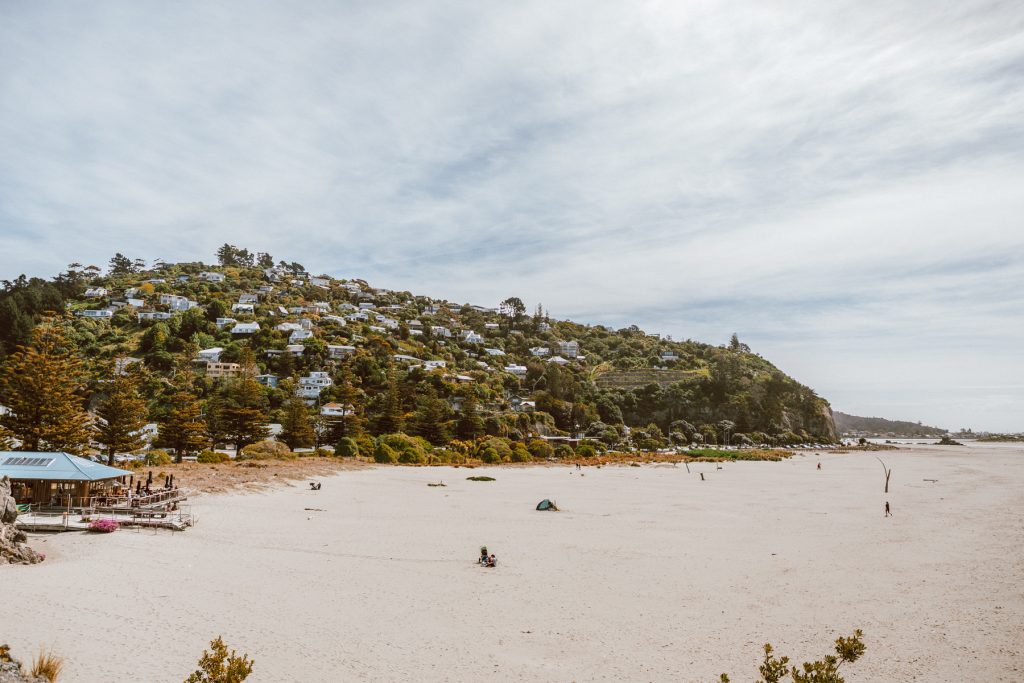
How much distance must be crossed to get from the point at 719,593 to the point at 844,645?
269 inches

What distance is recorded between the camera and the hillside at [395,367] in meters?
72.3

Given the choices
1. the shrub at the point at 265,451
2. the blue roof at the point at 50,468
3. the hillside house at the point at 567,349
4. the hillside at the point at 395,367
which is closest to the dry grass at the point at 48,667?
the blue roof at the point at 50,468

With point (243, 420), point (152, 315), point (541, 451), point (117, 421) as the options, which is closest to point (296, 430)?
point (243, 420)

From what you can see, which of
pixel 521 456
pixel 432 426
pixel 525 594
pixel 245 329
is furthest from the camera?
pixel 245 329

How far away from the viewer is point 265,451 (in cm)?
4534

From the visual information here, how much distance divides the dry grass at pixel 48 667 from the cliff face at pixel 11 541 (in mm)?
6843

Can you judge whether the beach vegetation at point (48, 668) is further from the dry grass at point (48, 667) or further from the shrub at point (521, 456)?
the shrub at point (521, 456)

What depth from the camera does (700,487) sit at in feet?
119

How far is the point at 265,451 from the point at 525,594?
3823 cm

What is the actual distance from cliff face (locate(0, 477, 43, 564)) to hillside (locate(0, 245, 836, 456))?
1691 inches

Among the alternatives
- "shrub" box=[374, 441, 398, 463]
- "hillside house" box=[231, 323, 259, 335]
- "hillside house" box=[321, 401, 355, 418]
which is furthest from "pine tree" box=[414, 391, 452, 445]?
"hillside house" box=[231, 323, 259, 335]

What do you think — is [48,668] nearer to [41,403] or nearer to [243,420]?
[41,403]

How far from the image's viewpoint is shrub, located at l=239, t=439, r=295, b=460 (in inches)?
1721

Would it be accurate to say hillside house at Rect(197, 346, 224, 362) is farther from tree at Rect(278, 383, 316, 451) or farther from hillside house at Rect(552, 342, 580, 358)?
hillside house at Rect(552, 342, 580, 358)
